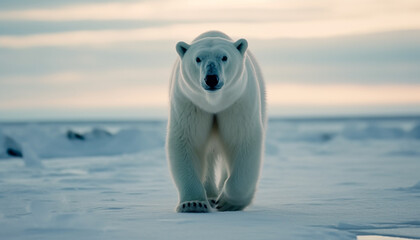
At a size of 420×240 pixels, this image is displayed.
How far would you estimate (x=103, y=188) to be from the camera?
553 cm

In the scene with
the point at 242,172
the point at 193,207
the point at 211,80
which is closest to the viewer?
the point at 211,80

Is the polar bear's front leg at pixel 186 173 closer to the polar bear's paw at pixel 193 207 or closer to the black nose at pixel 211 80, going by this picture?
the polar bear's paw at pixel 193 207

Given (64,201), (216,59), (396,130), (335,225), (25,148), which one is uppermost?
(396,130)

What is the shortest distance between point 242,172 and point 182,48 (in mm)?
965

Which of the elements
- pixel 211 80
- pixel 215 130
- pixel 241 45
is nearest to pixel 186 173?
pixel 215 130

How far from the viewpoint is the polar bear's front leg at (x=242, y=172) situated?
393 cm

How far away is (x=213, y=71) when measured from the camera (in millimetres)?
3453

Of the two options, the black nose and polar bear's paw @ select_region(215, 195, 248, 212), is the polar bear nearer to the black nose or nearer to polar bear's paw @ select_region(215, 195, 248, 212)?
polar bear's paw @ select_region(215, 195, 248, 212)

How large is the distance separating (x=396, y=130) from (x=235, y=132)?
52.0 feet

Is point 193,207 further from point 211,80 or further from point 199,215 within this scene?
point 211,80

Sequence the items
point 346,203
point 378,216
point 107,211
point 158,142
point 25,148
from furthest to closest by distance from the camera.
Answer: point 158,142
point 25,148
point 346,203
point 107,211
point 378,216

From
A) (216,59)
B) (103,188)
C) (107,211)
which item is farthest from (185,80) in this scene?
(103,188)

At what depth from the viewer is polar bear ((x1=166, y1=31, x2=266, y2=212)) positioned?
3793mm

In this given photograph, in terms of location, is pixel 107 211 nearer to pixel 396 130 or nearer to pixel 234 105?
pixel 234 105
